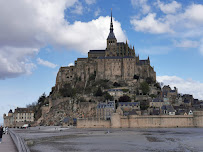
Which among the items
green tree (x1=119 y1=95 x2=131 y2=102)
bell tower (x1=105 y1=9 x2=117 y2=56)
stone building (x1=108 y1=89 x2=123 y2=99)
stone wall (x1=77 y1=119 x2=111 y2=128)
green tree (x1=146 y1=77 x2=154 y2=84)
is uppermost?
bell tower (x1=105 y1=9 x2=117 y2=56)

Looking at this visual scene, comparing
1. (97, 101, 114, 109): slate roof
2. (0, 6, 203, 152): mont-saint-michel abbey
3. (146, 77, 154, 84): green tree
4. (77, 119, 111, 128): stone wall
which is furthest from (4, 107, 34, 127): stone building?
(146, 77, 154, 84): green tree

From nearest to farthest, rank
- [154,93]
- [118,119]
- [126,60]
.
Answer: [118,119] < [154,93] < [126,60]

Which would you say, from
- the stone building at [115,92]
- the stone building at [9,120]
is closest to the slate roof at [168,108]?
the stone building at [115,92]

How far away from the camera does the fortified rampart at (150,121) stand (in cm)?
5812

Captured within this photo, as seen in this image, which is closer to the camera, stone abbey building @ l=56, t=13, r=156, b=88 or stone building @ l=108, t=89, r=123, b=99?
stone building @ l=108, t=89, r=123, b=99

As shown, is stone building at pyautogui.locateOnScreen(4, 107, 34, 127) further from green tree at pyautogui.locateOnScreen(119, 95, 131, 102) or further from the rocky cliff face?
green tree at pyautogui.locateOnScreen(119, 95, 131, 102)

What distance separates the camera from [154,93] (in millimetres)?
75875

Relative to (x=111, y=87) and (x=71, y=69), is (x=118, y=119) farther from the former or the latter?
(x=71, y=69)

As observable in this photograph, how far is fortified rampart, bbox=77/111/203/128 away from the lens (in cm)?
5812

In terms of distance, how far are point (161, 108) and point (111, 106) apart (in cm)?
1050

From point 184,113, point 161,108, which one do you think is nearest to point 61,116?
point 161,108

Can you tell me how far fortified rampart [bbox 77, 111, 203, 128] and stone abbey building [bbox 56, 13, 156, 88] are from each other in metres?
23.2

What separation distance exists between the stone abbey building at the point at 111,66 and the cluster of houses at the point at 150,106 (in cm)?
861

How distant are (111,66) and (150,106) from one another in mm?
20459
